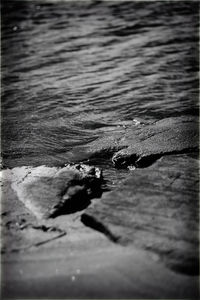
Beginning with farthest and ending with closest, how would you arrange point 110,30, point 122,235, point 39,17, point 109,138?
point 39,17, point 110,30, point 109,138, point 122,235

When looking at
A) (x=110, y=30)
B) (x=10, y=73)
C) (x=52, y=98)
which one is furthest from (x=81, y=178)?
(x=110, y=30)

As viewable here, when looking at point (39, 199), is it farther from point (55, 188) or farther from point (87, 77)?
point (87, 77)

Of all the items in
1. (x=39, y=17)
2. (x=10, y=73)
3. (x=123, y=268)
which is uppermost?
(x=39, y=17)

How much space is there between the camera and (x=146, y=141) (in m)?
3.34

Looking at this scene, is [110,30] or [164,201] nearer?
[164,201]

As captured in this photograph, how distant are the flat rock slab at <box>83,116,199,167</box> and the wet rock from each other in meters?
0.42

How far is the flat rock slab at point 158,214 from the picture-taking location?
1945mm

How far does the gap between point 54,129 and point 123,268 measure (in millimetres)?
2365

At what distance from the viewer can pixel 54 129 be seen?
395 cm

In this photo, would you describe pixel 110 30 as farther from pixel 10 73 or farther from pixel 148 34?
pixel 10 73

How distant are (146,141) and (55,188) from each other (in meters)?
1.18

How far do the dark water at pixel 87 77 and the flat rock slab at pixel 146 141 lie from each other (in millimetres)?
225

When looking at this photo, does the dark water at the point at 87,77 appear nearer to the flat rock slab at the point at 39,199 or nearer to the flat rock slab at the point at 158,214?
the flat rock slab at the point at 39,199

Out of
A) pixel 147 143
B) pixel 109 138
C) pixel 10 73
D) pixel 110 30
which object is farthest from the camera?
pixel 110 30
